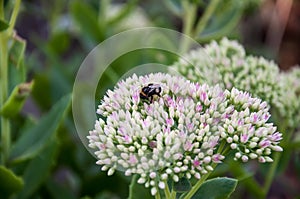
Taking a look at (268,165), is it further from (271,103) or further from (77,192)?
(77,192)

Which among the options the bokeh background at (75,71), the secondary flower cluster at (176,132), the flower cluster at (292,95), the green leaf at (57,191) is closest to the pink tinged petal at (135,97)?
the secondary flower cluster at (176,132)

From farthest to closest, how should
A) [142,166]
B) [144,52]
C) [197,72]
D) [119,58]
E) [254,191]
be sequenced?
[119,58]
[144,52]
[254,191]
[197,72]
[142,166]

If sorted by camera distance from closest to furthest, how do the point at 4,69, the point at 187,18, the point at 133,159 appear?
1. the point at 133,159
2. the point at 4,69
3. the point at 187,18

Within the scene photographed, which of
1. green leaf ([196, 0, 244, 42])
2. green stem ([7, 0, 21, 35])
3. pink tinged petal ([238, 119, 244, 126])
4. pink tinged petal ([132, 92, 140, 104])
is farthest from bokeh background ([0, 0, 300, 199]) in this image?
pink tinged petal ([238, 119, 244, 126])

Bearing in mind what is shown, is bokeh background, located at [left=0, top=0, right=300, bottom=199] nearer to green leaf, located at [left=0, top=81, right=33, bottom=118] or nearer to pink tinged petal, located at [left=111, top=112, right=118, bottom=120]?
green leaf, located at [left=0, top=81, right=33, bottom=118]

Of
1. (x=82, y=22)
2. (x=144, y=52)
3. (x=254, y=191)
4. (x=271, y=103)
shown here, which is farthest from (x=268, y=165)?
(x=82, y=22)

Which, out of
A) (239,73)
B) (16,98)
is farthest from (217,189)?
(16,98)

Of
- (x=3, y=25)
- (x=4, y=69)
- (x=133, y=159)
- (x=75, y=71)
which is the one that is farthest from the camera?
(x=75, y=71)

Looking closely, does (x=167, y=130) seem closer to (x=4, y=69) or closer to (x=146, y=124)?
(x=146, y=124)
